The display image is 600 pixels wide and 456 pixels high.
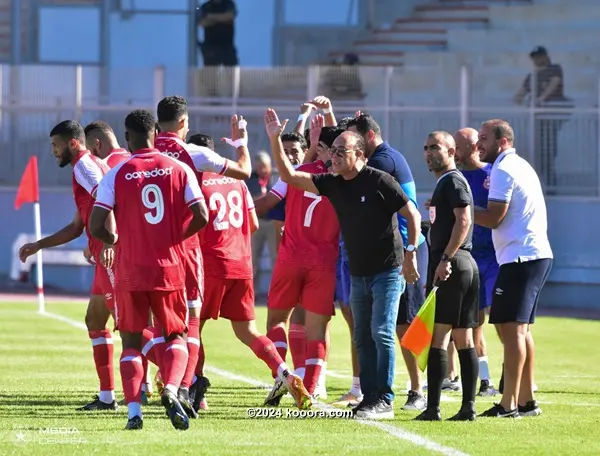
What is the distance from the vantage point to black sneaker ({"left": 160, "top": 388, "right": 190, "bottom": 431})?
9367 millimetres

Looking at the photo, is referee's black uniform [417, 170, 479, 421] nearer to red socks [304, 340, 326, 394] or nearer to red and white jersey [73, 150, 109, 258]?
red socks [304, 340, 326, 394]

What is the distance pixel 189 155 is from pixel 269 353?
5.21 ft

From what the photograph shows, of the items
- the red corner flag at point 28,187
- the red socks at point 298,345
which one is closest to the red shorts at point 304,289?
the red socks at point 298,345

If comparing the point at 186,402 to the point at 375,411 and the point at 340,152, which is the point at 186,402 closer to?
the point at 375,411

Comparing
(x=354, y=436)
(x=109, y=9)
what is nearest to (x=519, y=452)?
(x=354, y=436)

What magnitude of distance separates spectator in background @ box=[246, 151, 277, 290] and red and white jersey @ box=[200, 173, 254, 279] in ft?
39.3

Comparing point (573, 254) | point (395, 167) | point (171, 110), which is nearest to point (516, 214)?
point (395, 167)

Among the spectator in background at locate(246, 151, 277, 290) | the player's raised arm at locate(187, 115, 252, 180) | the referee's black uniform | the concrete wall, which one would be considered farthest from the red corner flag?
the referee's black uniform

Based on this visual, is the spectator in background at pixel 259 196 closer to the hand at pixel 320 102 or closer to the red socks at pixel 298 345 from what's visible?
the red socks at pixel 298 345

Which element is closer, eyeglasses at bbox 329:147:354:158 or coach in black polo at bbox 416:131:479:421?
eyeglasses at bbox 329:147:354:158

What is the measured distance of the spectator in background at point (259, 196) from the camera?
23.5 metres

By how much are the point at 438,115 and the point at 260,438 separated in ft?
56.1

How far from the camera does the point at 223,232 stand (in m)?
11.2

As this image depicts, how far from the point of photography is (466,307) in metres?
10.7
